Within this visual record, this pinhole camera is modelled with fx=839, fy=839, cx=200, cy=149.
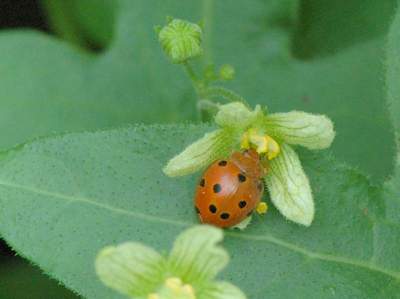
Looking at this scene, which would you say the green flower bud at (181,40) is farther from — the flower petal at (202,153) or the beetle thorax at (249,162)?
the beetle thorax at (249,162)

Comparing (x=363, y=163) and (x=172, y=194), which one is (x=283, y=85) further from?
(x=172, y=194)

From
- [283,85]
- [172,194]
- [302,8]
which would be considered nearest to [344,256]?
[172,194]

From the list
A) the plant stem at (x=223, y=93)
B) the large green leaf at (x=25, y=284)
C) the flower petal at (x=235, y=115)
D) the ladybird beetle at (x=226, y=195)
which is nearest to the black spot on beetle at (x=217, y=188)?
the ladybird beetle at (x=226, y=195)

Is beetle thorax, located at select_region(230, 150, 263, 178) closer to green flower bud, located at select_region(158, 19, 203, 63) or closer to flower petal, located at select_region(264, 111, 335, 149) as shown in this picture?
flower petal, located at select_region(264, 111, 335, 149)

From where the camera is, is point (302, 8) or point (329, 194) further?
point (302, 8)

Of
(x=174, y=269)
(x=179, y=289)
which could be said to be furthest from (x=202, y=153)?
(x=179, y=289)

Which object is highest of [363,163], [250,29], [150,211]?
[250,29]

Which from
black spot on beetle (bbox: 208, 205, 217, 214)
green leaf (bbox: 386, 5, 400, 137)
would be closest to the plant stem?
green leaf (bbox: 386, 5, 400, 137)
